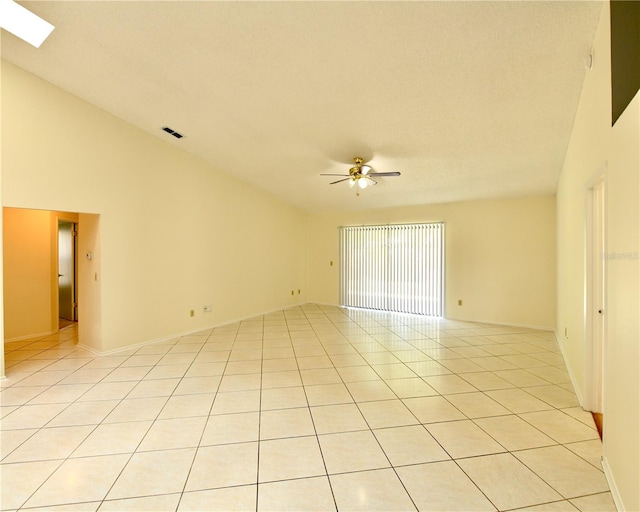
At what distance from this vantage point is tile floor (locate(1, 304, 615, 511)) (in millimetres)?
1667

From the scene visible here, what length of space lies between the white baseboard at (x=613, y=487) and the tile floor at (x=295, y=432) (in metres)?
0.04

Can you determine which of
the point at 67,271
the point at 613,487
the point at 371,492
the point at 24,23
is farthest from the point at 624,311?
the point at 67,271

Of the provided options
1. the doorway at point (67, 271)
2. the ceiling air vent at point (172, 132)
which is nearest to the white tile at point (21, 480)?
the ceiling air vent at point (172, 132)

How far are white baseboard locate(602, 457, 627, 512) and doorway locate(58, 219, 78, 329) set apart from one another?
25.7 ft

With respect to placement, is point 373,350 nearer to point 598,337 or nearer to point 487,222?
point 598,337

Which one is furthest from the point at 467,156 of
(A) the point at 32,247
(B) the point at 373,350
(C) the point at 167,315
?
(A) the point at 32,247

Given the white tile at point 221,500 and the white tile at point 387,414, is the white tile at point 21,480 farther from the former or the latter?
the white tile at point 387,414

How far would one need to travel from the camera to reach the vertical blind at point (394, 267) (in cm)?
641

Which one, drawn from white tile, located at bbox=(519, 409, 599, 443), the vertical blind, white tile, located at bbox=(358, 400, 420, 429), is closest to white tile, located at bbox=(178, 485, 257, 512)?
white tile, located at bbox=(358, 400, 420, 429)

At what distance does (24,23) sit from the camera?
2.36 metres

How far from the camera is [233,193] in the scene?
588 cm

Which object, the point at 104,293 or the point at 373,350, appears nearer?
the point at 104,293

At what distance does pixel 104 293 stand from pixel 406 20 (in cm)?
458

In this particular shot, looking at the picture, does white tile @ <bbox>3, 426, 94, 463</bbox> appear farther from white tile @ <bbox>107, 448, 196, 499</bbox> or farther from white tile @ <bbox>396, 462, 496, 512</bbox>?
white tile @ <bbox>396, 462, 496, 512</bbox>
